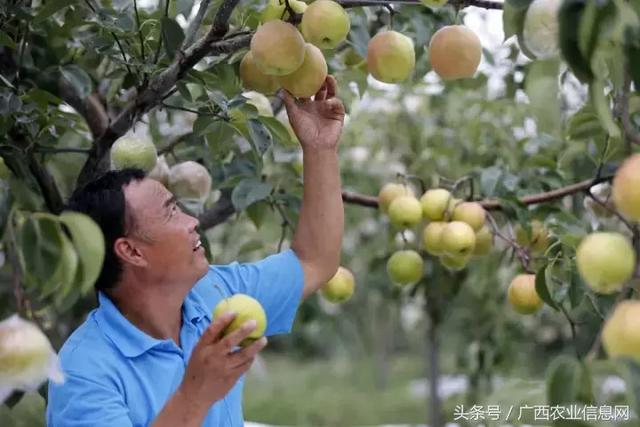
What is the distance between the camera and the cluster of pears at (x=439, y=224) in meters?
1.72

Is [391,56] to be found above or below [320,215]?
above


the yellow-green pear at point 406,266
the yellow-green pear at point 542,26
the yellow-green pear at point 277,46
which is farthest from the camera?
the yellow-green pear at point 406,266

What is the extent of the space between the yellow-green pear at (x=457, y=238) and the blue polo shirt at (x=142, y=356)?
0.29 meters

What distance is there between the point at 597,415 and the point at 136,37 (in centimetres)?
95

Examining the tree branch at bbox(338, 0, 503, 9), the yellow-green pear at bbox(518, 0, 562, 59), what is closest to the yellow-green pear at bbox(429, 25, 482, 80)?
the tree branch at bbox(338, 0, 503, 9)

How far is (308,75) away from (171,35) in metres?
0.20

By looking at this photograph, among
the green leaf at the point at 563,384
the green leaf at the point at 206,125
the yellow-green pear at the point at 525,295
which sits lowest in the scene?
the yellow-green pear at the point at 525,295

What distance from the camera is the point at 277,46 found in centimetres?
119

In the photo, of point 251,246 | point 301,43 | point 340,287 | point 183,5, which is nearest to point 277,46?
point 301,43

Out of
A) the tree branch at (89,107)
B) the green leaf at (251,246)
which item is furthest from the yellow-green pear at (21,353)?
the green leaf at (251,246)

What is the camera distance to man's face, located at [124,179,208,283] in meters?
1.32

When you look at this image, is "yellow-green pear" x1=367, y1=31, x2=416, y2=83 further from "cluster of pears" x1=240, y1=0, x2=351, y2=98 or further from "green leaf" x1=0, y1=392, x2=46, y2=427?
"green leaf" x1=0, y1=392, x2=46, y2=427

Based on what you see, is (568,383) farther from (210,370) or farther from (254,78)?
(254,78)

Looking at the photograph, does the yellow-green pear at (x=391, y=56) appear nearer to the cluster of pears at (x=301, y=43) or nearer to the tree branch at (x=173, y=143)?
the cluster of pears at (x=301, y=43)
